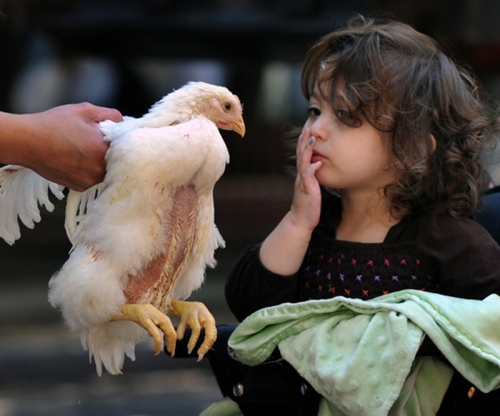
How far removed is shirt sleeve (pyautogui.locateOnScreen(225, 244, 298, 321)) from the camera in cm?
149

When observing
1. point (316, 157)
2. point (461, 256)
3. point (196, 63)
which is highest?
point (316, 157)

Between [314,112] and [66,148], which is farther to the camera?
[314,112]

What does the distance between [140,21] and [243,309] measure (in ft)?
8.30

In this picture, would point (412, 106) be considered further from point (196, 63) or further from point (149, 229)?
point (196, 63)

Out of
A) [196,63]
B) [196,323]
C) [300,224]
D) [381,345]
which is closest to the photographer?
[381,345]

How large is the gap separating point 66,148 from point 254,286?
15.8 inches

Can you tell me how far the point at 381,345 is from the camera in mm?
1247

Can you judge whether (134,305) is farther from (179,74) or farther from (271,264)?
(179,74)

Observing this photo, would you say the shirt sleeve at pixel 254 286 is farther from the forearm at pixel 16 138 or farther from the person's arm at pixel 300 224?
the forearm at pixel 16 138

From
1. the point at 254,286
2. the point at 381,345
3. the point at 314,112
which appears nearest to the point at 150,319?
the point at 254,286

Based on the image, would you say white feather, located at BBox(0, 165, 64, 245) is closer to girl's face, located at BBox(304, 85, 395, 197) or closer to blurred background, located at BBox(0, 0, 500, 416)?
girl's face, located at BBox(304, 85, 395, 197)

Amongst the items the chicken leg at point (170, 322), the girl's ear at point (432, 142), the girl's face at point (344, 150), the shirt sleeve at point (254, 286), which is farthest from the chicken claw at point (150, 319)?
the girl's ear at point (432, 142)

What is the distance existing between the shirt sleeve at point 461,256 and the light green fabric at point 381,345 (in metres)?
0.07

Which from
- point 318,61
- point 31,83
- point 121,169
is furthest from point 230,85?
point 121,169
